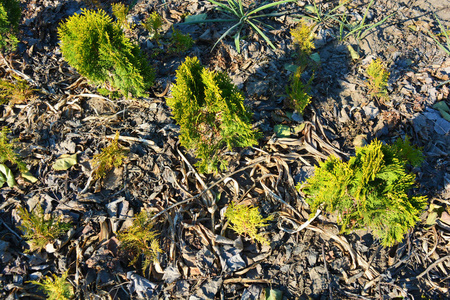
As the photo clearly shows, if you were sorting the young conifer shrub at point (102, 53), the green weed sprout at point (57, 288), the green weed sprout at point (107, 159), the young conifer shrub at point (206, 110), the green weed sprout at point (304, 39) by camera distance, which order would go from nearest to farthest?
the green weed sprout at point (57, 288) < the young conifer shrub at point (206, 110) < the young conifer shrub at point (102, 53) < the green weed sprout at point (107, 159) < the green weed sprout at point (304, 39)

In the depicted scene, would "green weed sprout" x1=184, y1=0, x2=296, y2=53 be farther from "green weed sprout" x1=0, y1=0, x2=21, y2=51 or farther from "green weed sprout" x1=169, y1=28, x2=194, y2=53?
"green weed sprout" x1=0, y1=0, x2=21, y2=51

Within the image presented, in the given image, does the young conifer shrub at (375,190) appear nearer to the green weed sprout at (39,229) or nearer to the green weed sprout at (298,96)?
the green weed sprout at (298,96)

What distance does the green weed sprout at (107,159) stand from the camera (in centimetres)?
324

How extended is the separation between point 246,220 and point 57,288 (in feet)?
5.99

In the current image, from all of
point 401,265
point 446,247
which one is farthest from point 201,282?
point 446,247

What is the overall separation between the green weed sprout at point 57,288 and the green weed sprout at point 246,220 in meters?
1.66

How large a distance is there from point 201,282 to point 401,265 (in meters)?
2.02

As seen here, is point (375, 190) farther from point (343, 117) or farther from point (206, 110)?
point (206, 110)

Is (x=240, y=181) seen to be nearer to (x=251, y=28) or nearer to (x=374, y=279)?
(x=374, y=279)

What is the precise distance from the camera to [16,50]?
4523 mm

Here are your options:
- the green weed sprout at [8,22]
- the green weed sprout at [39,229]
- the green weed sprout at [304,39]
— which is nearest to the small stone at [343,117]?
the green weed sprout at [304,39]

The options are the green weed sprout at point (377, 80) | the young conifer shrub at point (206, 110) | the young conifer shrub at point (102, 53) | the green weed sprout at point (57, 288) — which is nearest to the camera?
the green weed sprout at point (57, 288)

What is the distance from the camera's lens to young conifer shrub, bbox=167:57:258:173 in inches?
108

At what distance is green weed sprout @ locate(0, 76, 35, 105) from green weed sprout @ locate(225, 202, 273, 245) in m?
3.25
